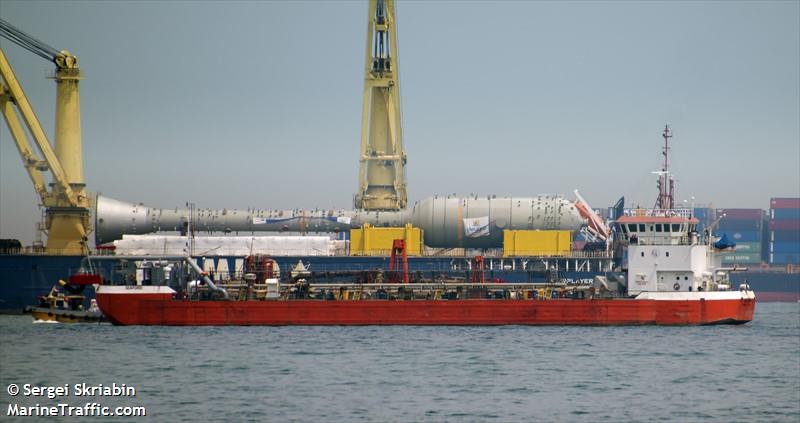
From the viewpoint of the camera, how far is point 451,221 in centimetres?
10894

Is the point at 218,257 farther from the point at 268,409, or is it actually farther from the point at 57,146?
the point at 268,409

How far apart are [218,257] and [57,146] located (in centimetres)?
1475

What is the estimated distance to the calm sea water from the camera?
151ft

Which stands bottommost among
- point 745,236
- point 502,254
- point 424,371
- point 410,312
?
point 424,371

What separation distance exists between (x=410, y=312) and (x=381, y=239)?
2869cm

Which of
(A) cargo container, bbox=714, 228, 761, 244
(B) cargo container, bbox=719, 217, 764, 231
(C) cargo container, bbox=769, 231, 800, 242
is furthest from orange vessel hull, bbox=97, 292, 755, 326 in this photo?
(B) cargo container, bbox=719, 217, 764, 231

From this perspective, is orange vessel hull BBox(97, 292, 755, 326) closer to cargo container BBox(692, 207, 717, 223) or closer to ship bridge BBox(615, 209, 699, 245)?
ship bridge BBox(615, 209, 699, 245)

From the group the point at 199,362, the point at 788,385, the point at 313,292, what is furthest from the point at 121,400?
the point at 313,292

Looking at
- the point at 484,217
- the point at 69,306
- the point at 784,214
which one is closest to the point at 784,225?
the point at 784,214

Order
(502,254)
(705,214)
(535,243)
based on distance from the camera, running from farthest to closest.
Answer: (705,214), (502,254), (535,243)

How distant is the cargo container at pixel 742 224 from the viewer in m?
187

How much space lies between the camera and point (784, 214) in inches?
7219

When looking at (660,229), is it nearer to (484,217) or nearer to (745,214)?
(484,217)

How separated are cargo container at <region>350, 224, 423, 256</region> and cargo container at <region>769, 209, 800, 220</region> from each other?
89.2 metres
